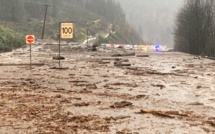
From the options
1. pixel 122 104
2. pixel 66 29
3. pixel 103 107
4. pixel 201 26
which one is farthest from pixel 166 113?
pixel 201 26

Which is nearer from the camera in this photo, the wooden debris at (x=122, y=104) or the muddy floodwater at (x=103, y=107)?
the muddy floodwater at (x=103, y=107)

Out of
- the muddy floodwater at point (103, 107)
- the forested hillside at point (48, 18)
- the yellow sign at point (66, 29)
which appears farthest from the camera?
the forested hillside at point (48, 18)

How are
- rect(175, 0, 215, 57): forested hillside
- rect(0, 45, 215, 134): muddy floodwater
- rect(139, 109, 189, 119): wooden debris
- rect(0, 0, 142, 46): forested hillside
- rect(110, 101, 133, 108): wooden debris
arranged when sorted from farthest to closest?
rect(0, 0, 142, 46): forested hillside
rect(175, 0, 215, 57): forested hillside
rect(110, 101, 133, 108): wooden debris
rect(139, 109, 189, 119): wooden debris
rect(0, 45, 215, 134): muddy floodwater

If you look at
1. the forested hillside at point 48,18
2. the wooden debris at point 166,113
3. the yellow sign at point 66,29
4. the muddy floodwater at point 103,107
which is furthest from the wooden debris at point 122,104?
the forested hillside at point 48,18

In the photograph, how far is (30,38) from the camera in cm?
2612

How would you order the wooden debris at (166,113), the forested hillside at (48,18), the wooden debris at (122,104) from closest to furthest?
the wooden debris at (166,113)
the wooden debris at (122,104)
the forested hillside at (48,18)

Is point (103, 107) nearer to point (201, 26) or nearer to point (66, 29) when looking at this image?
point (66, 29)

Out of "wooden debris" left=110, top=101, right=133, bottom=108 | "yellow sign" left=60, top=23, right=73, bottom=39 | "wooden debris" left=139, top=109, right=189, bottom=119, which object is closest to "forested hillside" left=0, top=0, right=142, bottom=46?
"yellow sign" left=60, top=23, right=73, bottom=39

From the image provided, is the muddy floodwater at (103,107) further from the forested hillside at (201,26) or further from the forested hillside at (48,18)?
the forested hillside at (48,18)

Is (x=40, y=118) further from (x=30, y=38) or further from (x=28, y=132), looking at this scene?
(x=30, y=38)

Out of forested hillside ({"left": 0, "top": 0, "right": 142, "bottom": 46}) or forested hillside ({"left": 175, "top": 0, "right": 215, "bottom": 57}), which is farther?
forested hillside ({"left": 0, "top": 0, "right": 142, "bottom": 46})

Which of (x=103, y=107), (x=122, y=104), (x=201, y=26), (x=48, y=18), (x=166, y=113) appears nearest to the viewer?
(x=166, y=113)

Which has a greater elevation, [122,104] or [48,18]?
[48,18]

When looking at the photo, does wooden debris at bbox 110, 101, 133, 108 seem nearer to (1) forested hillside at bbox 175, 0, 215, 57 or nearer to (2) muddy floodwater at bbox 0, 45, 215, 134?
(2) muddy floodwater at bbox 0, 45, 215, 134
